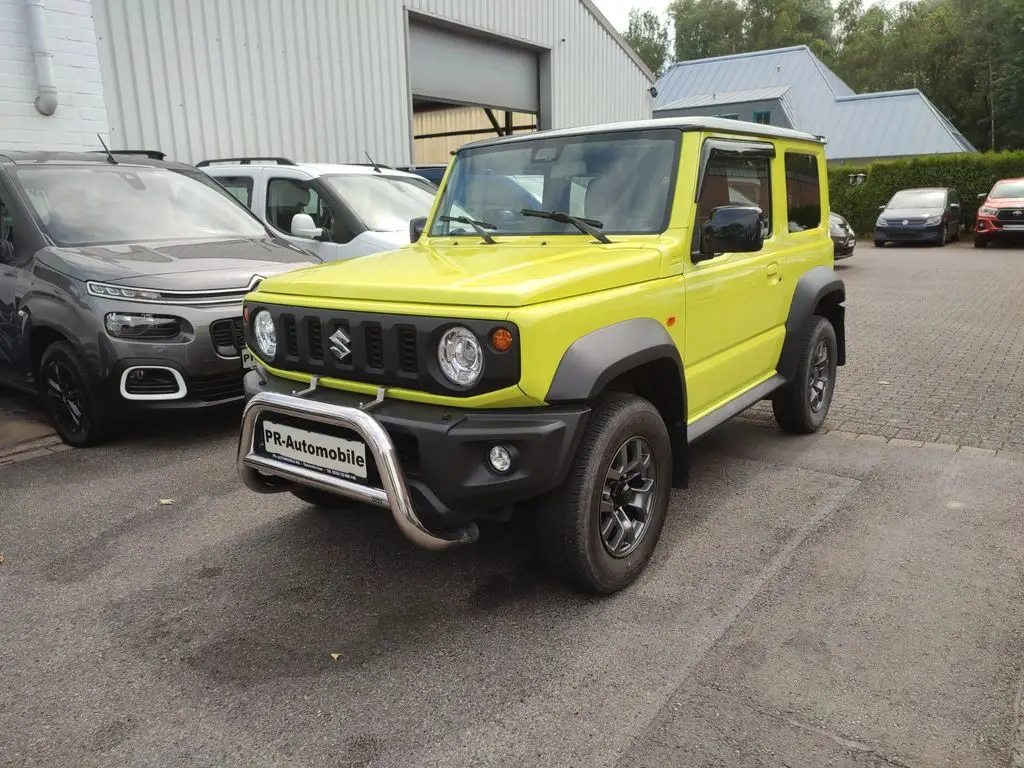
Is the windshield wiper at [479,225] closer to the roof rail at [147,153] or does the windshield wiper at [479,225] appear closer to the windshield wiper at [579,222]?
the windshield wiper at [579,222]

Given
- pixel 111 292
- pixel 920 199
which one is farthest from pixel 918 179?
pixel 111 292

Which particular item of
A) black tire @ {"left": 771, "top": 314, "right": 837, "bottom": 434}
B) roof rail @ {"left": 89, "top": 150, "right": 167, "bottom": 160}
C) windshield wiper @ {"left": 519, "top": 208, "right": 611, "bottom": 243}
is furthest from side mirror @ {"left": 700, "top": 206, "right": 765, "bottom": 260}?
roof rail @ {"left": 89, "top": 150, "right": 167, "bottom": 160}

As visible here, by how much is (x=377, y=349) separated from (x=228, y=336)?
2.53 meters

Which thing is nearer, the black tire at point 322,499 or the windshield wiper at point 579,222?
the windshield wiper at point 579,222

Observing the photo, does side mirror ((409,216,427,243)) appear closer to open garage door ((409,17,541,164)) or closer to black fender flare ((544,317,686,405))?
black fender flare ((544,317,686,405))

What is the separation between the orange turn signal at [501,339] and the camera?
272 cm

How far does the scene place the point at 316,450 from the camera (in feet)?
10.1

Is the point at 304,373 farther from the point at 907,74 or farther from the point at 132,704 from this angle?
the point at 907,74

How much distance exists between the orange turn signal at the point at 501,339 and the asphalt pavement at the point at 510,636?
1.10 meters

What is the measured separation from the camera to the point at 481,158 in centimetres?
427

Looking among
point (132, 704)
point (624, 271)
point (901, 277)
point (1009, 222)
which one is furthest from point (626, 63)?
point (132, 704)

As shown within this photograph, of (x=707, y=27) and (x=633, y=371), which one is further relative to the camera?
(x=707, y=27)

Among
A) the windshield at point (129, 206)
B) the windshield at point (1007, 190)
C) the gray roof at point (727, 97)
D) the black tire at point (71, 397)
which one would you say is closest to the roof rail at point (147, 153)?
the windshield at point (129, 206)

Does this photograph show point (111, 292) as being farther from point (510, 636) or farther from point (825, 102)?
point (825, 102)
